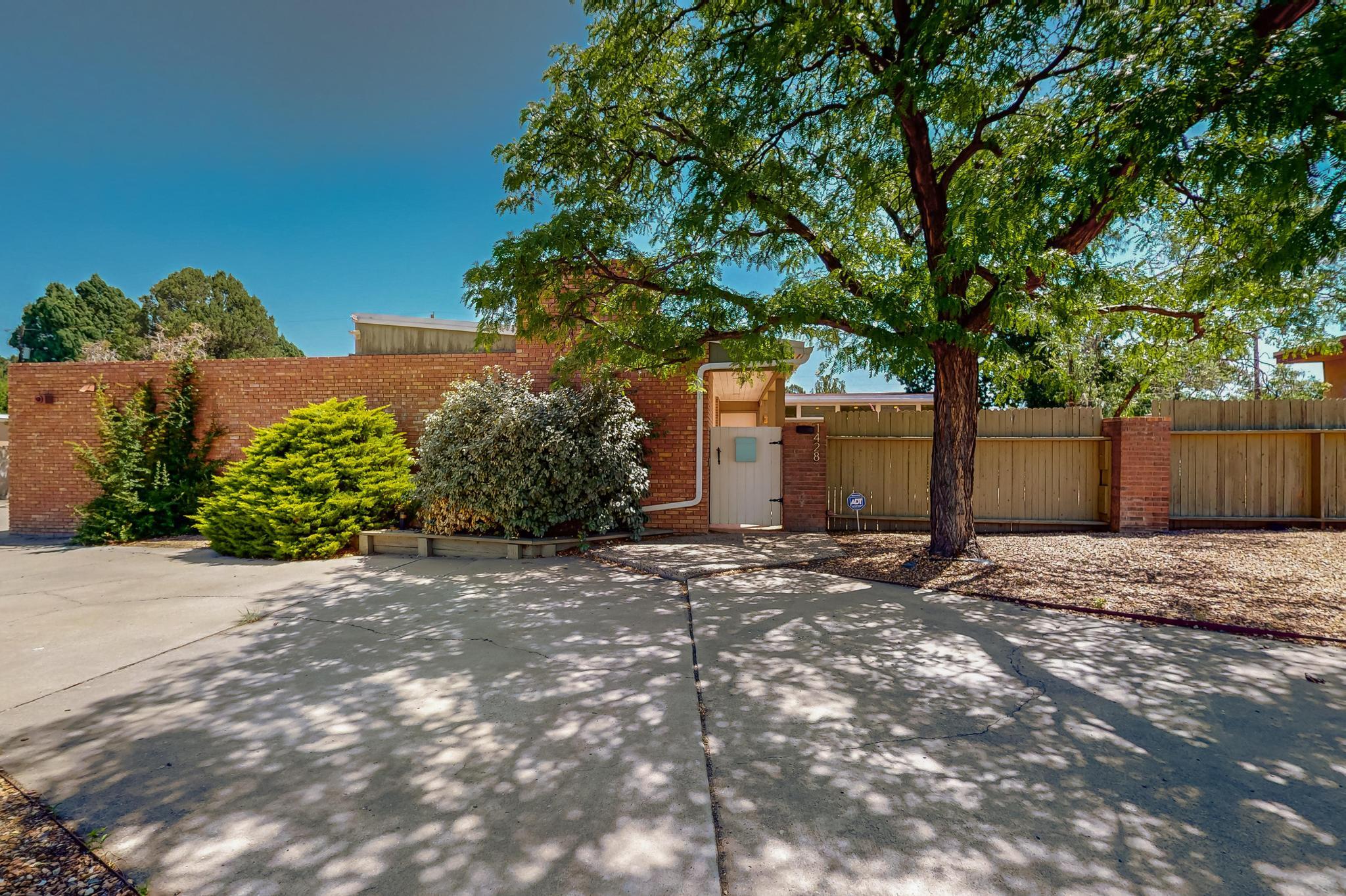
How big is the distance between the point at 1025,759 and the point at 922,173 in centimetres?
553

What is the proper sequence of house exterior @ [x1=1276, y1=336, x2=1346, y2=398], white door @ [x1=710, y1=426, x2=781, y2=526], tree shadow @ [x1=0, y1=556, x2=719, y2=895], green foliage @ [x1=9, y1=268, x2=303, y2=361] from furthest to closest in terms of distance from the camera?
green foliage @ [x1=9, y1=268, x2=303, y2=361], house exterior @ [x1=1276, y1=336, x2=1346, y2=398], white door @ [x1=710, y1=426, x2=781, y2=526], tree shadow @ [x1=0, y1=556, x2=719, y2=895]

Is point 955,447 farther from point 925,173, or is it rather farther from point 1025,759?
point 1025,759

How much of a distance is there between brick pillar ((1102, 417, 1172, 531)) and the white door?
4.80 metres

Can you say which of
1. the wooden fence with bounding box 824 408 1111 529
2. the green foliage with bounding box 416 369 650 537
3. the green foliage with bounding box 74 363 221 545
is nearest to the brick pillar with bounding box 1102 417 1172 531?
the wooden fence with bounding box 824 408 1111 529

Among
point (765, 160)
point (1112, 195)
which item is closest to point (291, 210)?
point (765, 160)

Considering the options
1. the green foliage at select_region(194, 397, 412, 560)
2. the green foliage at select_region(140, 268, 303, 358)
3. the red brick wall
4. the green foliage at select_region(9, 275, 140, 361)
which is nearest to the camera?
the green foliage at select_region(194, 397, 412, 560)

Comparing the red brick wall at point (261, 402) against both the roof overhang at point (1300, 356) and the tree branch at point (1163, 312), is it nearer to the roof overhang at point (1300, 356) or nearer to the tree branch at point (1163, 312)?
the tree branch at point (1163, 312)

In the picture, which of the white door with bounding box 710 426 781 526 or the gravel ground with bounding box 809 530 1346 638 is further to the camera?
the white door with bounding box 710 426 781 526

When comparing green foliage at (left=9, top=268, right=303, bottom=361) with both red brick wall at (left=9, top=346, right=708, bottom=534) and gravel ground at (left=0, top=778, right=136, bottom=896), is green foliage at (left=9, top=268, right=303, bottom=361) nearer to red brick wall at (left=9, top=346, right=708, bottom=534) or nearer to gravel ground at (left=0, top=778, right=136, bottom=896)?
red brick wall at (left=9, top=346, right=708, bottom=534)

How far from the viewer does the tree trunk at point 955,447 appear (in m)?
6.21

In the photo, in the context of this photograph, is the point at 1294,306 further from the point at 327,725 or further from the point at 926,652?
the point at 327,725

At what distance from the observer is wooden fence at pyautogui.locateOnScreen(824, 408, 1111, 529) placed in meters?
8.54

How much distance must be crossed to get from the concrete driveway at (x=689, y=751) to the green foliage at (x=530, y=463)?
9.06 feet

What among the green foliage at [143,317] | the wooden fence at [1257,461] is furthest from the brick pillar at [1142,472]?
the green foliage at [143,317]
